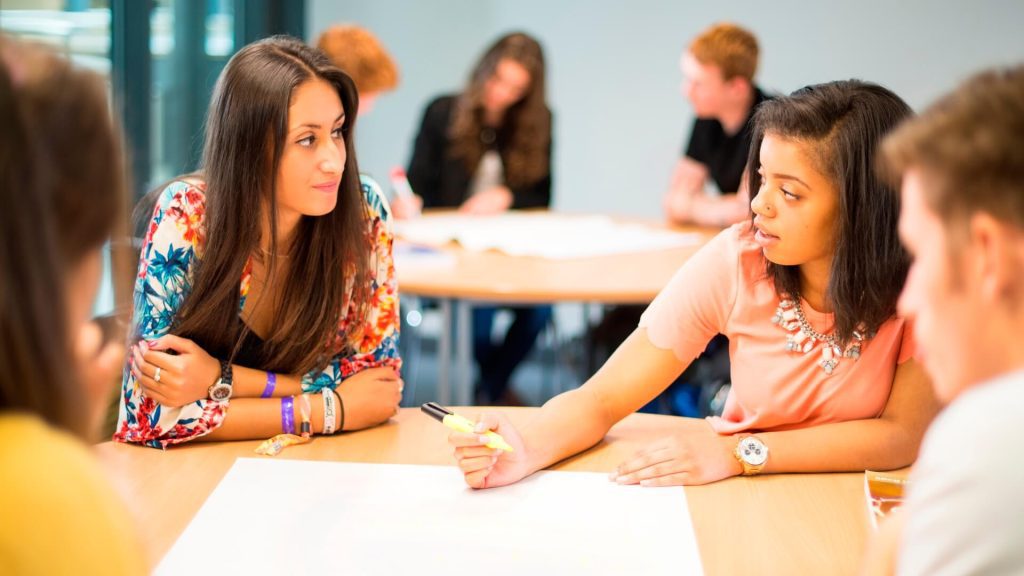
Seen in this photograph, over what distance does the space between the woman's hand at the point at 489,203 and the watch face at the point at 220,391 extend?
2424mm

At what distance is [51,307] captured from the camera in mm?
726

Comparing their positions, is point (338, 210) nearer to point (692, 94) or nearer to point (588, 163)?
point (692, 94)

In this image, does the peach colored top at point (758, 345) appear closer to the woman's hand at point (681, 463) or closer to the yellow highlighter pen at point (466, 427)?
the woman's hand at point (681, 463)

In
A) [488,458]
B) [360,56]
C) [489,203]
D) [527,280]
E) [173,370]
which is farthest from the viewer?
[489,203]

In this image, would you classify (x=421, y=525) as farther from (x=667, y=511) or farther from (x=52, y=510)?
(x=52, y=510)

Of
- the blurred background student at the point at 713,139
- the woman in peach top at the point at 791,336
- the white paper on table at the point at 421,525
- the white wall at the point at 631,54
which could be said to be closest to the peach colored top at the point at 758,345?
the woman in peach top at the point at 791,336

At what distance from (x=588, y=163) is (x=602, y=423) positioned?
12.0ft

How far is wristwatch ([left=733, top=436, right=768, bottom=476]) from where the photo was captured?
145 cm

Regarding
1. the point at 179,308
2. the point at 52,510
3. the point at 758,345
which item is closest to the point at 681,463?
the point at 758,345

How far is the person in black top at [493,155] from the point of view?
407 centimetres

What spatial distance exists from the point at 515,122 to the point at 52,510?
139 inches

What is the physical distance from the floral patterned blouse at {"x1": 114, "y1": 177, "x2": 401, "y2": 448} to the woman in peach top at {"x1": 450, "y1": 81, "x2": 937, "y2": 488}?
0.33 m

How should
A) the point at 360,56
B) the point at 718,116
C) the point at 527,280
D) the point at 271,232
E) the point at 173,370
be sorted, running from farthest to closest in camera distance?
the point at 718,116
the point at 360,56
the point at 527,280
the point at 271,232
the point at 173,370

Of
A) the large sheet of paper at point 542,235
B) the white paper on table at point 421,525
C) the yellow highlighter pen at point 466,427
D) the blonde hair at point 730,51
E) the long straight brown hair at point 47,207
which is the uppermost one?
the blonde hair at point 730,51
